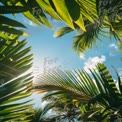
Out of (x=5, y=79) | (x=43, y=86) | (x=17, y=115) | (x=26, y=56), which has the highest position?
(x=43, y=86)

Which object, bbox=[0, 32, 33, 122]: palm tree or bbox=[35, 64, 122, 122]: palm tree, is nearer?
bbox=[0, 32, 33, 122]: palm tree

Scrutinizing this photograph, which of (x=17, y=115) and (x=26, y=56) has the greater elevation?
(x=26, y=56)

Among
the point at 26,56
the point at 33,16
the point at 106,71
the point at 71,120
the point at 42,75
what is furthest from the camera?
the point at 71,120

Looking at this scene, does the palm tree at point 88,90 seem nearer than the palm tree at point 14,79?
No

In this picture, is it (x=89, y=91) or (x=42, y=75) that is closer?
(x=89, y=91)

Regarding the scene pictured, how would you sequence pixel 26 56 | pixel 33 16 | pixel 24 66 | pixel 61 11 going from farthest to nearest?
1. pixel 26 56
2. pixel 24 66
3. pixel 33 16
4. pixel 61 11

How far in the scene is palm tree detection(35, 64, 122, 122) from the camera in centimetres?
282

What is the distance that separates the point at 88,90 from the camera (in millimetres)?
3162

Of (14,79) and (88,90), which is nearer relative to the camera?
(14,79)

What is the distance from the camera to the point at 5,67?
111 centimetres

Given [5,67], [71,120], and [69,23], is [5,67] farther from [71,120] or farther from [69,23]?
[71,120]

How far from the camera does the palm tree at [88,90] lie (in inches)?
111

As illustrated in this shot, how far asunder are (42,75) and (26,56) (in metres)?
2.11

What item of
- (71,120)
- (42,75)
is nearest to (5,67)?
(42,75)
